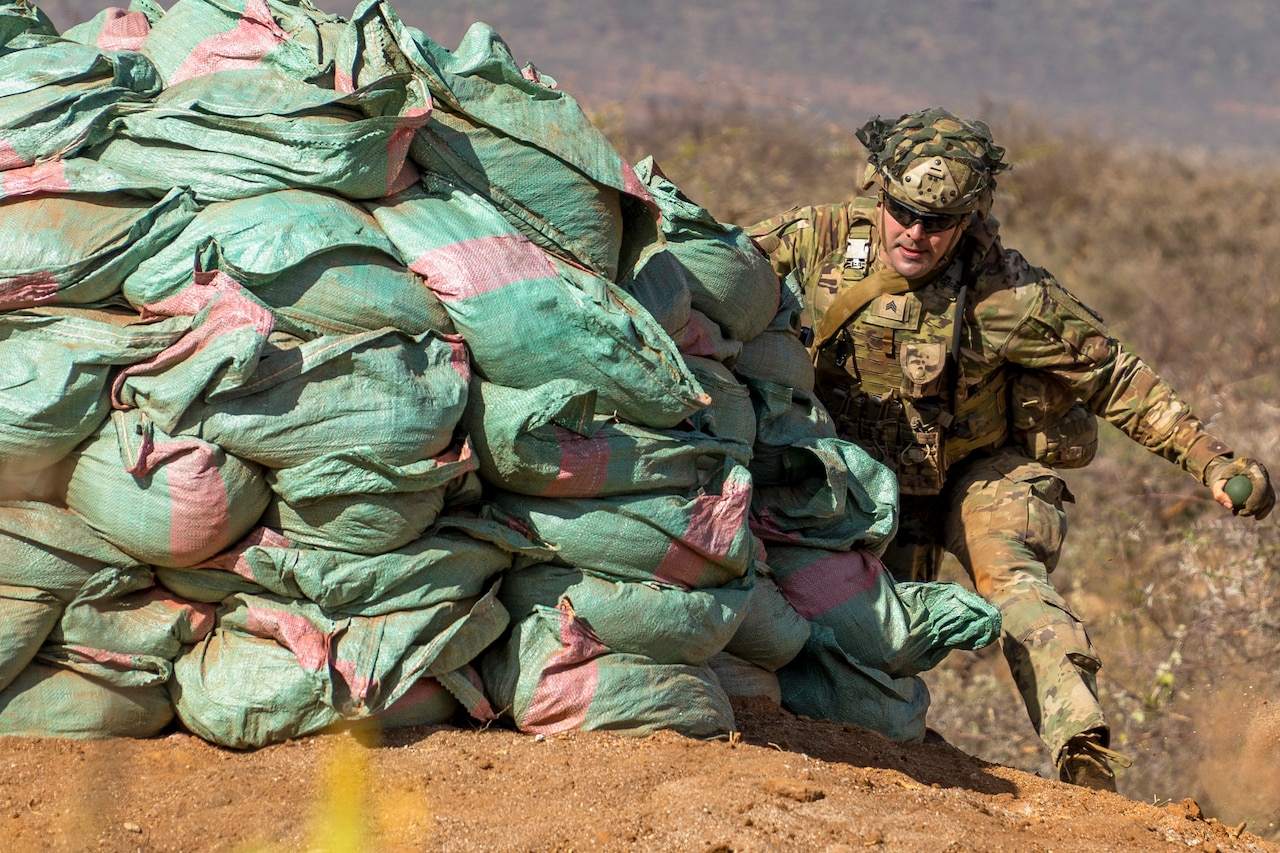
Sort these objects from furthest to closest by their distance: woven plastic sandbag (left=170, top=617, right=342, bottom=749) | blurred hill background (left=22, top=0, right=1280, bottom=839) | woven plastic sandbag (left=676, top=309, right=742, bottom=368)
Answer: blurred hill background (left=22, top=0, right=1280, bottom=839)
woven plastic sandbag (left=676, top=309, right=742, bottom=368)
woven plastic sandbag (left=170, top=617, right=342, bottom=749)

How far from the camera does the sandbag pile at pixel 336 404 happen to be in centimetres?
298

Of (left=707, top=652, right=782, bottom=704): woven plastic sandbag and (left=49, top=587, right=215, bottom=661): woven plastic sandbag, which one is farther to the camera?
(left=707, top=652, right=782, bottom=704): woven plastic sandbag

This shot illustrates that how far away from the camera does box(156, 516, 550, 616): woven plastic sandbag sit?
3053 millimetres

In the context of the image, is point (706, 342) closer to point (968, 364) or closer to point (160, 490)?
point (160, 490)

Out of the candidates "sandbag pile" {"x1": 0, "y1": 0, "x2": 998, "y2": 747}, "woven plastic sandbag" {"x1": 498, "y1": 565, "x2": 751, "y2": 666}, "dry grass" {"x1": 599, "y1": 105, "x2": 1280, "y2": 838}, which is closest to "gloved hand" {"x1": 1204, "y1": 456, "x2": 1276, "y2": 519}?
"dry grass" {"x1": 599, "y1": 105, "x2": 1280, "y2": 838}

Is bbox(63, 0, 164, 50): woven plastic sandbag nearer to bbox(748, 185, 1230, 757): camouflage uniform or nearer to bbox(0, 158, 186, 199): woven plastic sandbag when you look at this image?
bbox(0, 158, 186, 199): woven plastic sandbag

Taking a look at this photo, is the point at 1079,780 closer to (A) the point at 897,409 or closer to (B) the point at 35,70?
(A) the point at 897,409

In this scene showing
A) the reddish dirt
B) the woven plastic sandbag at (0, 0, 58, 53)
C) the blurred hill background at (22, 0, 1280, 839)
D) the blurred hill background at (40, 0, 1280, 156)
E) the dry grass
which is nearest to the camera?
the reddish dirt

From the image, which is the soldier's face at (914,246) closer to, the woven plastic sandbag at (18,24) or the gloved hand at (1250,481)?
the gloved hand at (1250,481)

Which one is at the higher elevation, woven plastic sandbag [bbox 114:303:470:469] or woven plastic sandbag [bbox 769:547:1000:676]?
woven plastic sandbag [bbox 114:303:470:469]

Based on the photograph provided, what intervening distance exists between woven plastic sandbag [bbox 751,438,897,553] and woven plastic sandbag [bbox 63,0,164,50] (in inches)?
73.9

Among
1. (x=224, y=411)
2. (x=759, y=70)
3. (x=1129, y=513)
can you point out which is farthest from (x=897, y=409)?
(x=759, y=70)

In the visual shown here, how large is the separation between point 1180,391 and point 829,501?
617cm

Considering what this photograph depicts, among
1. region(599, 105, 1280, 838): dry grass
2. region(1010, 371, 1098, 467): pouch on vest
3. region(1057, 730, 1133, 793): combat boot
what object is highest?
region(1010, 371, 1098, 467): pouch on vest
